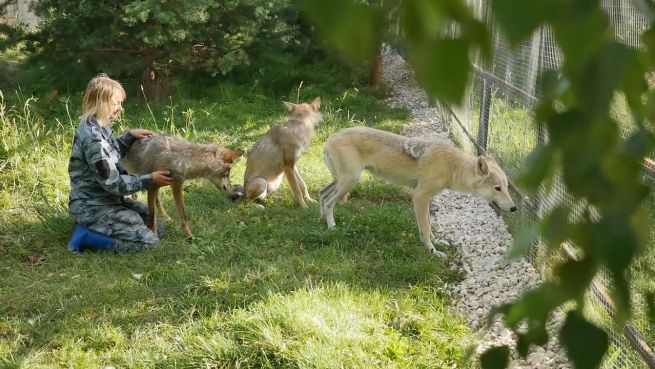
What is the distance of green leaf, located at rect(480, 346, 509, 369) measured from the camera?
0.97 meters

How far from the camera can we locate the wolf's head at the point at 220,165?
6.93 m

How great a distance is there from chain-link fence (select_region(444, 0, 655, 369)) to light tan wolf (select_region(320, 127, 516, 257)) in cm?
39

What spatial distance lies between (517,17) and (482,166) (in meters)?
6.13

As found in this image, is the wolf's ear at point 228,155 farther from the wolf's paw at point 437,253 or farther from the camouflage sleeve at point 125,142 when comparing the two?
the wolf's paw at point 437,253

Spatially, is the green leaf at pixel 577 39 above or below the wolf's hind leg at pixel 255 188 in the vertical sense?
above

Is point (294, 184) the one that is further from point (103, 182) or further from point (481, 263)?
point (481, 263)

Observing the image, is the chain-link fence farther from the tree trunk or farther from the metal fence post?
the tree trunk

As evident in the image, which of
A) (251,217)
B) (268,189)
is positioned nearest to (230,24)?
(268,189)

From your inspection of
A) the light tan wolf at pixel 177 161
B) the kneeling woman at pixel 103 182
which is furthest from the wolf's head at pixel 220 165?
the kneeling woman at pixel 103 182

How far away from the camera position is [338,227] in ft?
22.4

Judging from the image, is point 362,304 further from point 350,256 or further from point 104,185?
point 104,185

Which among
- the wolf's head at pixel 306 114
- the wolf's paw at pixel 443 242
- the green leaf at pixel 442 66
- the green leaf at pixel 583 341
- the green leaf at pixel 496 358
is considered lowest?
the wolf's paw at pixel 443 242

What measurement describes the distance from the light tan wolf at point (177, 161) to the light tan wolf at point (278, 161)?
0.87m

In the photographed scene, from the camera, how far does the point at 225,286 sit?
208 inches
